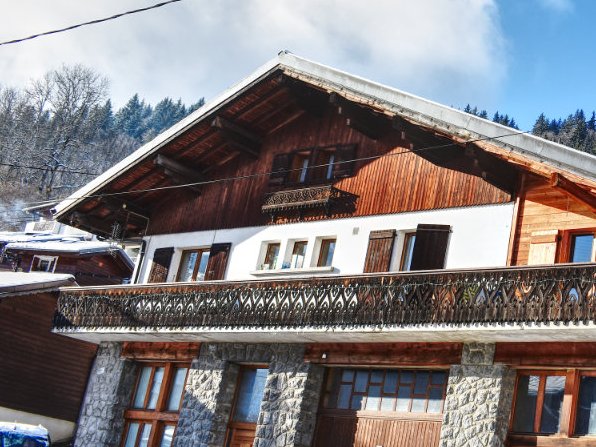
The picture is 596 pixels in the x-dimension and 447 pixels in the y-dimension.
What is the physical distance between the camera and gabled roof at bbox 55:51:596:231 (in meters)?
17.8

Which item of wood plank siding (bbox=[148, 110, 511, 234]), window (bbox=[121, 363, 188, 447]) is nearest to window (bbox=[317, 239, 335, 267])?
wood plank siding (bbox=[148, 110, 511, 234])

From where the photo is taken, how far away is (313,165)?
2438cm

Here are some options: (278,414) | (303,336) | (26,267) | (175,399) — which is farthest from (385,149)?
(26,267)

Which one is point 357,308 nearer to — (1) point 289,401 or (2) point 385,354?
(2) point 385,354

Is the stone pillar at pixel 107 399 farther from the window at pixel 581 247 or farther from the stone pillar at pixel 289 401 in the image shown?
the window at pixel 581 247

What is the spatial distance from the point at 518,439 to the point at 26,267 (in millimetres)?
34228

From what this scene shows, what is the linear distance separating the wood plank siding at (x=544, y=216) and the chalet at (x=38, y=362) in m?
16.6

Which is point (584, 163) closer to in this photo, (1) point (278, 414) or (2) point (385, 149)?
(2) point (385, 149)

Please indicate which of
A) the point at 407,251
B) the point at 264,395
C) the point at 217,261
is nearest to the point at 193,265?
the point at 217,261

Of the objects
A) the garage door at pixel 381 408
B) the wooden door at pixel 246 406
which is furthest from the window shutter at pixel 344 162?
the wooden door at pixel 246 406

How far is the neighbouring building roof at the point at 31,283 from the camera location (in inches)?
1155

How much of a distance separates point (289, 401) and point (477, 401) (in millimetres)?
4722

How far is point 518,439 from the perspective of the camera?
1756 cm

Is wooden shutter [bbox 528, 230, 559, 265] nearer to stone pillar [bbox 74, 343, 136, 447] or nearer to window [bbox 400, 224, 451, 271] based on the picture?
window [bbox 400, 224, 451, 271]
